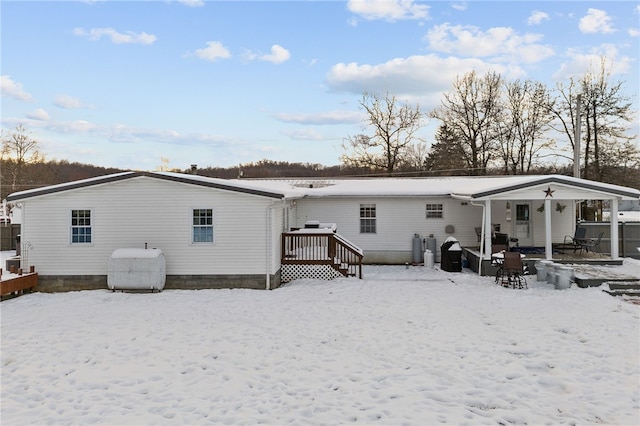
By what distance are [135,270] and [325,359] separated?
7961 millimetres

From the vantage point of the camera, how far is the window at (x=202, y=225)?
13312 millimetres

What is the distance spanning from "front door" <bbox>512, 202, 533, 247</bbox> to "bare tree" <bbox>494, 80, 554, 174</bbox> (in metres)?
19.6

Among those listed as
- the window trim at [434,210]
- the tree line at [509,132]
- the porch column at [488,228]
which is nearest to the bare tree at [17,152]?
the tree line at [509,132]

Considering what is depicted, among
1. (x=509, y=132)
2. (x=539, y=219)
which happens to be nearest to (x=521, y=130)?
(x=509, y=132)

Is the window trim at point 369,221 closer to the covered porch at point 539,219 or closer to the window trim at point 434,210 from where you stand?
the window trim at point 434,210

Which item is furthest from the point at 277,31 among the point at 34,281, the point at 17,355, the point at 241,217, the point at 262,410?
the point at 262,410

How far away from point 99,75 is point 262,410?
18.8 metres

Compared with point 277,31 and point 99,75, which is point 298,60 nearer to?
point 277,31

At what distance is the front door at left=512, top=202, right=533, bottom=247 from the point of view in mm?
18594

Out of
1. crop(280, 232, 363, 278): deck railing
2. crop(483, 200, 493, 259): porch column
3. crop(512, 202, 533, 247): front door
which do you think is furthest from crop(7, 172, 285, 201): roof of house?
crop(512, 202, 533, 247): front door

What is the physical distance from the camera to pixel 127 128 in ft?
144

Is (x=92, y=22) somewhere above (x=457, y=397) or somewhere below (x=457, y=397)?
above

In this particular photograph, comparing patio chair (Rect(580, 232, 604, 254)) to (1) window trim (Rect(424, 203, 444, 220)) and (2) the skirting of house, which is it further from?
(2) the skirting of house

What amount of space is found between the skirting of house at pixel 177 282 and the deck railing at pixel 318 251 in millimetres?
1765
